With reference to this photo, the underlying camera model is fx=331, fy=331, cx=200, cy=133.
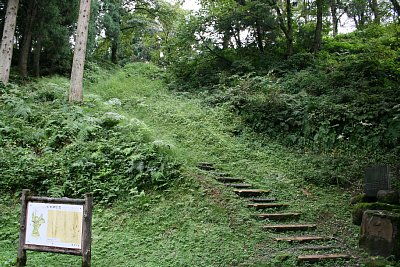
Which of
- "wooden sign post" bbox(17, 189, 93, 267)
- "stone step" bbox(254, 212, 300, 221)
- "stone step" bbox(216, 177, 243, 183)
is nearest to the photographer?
"wooden sign post" bbox(17, 189, 93, 267)

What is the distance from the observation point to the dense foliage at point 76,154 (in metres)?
7.90

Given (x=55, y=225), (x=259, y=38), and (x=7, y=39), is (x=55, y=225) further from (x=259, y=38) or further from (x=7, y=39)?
(x=259, y=38)

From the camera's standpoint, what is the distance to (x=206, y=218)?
22.2 ft

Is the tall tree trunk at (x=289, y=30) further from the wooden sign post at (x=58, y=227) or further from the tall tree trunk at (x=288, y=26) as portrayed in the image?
the wooden sign post at (x=58, y=227)

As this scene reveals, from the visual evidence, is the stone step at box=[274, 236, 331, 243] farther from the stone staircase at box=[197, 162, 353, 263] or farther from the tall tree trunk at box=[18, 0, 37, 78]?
the tall tree trunk at box=[18, 0, 37, 78]

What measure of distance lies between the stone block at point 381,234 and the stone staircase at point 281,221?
0.44 meters

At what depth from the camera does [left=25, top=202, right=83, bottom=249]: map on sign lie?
16.1 ft

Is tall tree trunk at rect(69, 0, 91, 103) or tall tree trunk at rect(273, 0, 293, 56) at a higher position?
tall tree trunk at rect(273, 0, 293, 56)

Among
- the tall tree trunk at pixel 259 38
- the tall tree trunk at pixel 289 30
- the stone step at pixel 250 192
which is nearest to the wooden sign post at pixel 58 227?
the stone step at pixel 250 192

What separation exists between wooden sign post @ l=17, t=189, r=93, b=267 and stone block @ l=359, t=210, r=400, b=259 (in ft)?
15.0

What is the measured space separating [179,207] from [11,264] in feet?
10.6

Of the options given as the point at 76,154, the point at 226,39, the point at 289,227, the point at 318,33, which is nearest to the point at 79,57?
the point at 76,154

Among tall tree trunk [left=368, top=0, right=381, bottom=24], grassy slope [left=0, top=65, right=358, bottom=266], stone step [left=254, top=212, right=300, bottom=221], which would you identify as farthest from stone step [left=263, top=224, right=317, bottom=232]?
tall tree trunk [left=368, top=0, right=381, bottom=24]

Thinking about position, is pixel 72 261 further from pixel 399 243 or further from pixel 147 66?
pixel 147 66
